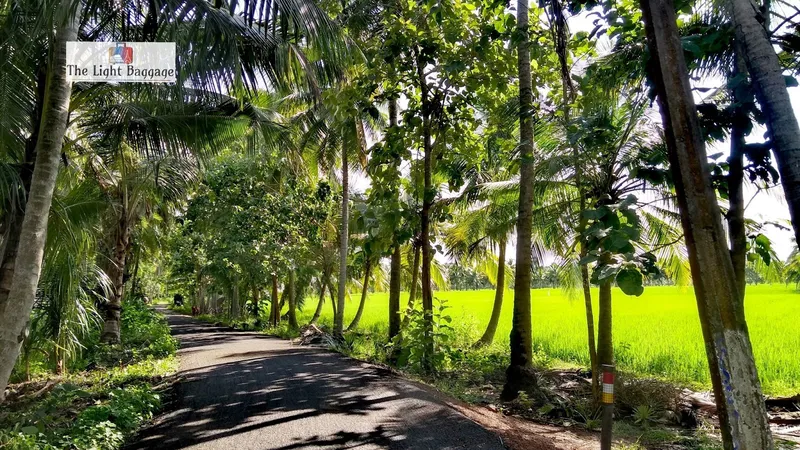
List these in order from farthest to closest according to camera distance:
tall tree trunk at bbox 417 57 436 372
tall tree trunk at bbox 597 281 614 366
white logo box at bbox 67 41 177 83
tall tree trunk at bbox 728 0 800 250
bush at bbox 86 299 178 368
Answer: bush at bbox 86 299 178 368 < tall tree trunk at bbox 417 57 436 372 < tall tree trunk at bbox 597 281 614 366 < white logo box at bbox 67 41 177 83 < tall tree trunk at bbox 728 0 800 250

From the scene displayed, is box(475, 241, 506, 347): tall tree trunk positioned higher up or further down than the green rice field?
higher up

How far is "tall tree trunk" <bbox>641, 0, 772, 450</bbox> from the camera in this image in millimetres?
2557

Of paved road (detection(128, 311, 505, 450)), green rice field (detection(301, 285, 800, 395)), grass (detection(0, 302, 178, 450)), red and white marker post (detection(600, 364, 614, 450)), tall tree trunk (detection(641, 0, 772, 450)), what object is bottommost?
green rice field (detection(301, 285, 800, 395))

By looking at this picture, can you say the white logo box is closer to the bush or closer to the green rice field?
the green rice field

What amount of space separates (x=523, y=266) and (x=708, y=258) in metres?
5.12

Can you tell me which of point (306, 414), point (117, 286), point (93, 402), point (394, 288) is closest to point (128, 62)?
point (93, 402)

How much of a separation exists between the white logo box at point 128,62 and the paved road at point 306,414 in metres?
4.10

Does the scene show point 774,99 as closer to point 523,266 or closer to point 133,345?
point 523,266

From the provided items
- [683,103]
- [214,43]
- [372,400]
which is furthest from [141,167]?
[683,103]

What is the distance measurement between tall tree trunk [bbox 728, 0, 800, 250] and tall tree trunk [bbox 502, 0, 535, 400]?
431 cm

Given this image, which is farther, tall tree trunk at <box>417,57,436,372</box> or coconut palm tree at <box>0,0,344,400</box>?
tall tree trunk at <box>417,57,436,372</box>

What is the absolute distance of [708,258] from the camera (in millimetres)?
2670

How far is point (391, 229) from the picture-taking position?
20.8 ft

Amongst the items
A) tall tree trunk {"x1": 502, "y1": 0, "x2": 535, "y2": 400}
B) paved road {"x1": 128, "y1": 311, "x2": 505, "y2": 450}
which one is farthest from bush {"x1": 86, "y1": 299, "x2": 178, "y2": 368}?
tall tree trunk {"x1": 502, "y1": 0, "x2": 535, "y2": 400}
